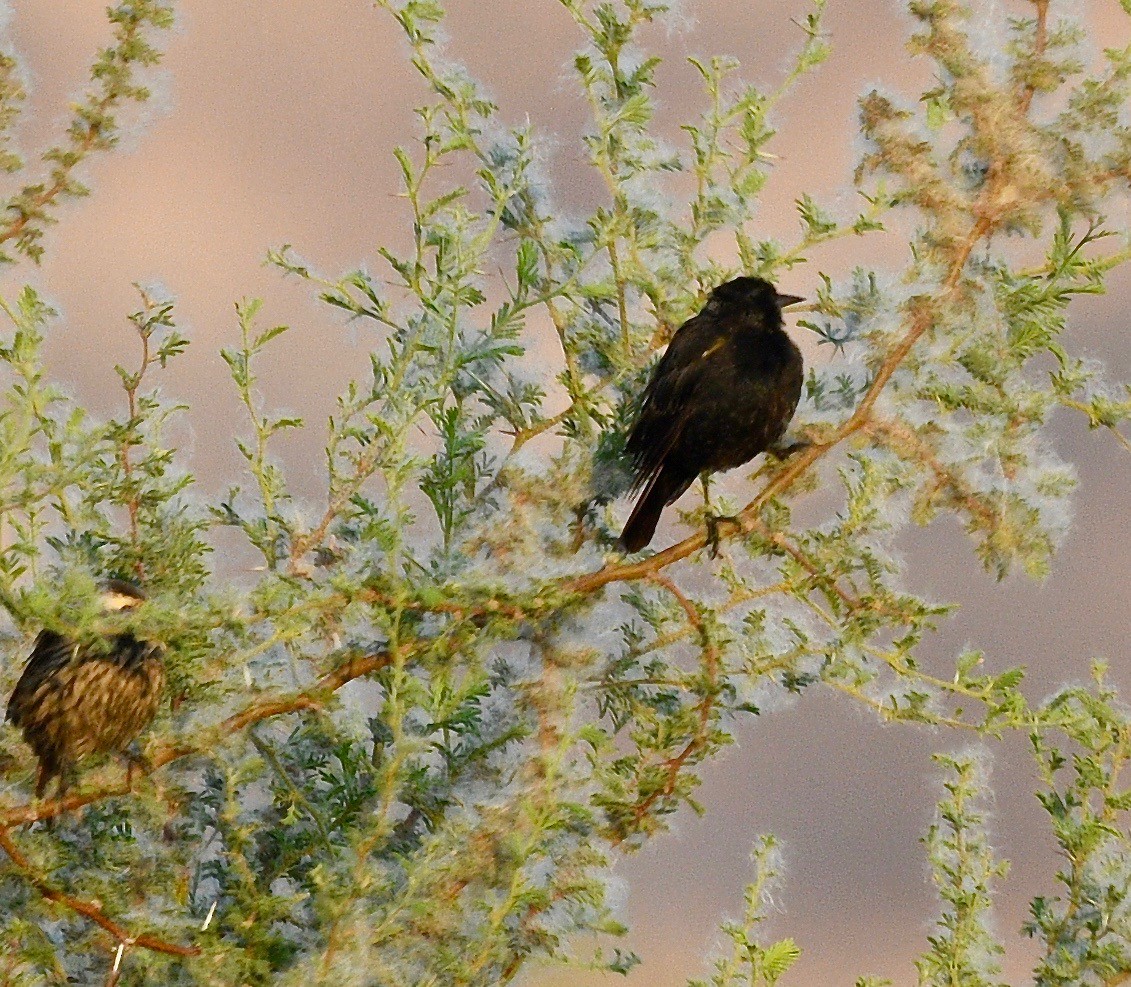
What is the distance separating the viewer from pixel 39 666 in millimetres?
2984

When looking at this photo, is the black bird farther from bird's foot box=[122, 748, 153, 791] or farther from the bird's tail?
bird's foot box=[122, 748, 153, 791]

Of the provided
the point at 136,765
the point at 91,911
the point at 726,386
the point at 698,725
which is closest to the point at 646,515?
the point at 698,725

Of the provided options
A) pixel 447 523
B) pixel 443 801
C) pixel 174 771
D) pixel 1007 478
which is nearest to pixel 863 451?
pixel 1007 478

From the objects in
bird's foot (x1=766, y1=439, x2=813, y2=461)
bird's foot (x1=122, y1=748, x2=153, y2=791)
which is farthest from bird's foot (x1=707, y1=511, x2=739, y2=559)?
bird's foot (x1=122, y1=748, x2=153, y2=791)

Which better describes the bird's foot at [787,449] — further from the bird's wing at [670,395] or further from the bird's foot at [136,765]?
the bird's foot at [136,765]

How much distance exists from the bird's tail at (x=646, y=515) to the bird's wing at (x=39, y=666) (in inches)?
46.7

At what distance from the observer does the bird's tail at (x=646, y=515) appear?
2.65 meters

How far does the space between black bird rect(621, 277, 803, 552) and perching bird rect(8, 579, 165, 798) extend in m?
1.14

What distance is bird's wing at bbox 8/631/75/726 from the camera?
2.85m

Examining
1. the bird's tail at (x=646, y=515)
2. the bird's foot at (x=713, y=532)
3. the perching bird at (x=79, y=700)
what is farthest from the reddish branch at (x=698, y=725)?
the perching bird at (x=79, y=700)

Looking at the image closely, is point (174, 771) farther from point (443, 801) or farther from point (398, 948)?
point (398, 948)

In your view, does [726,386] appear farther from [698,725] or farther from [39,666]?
[39,666]

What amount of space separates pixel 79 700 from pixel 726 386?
163 cm

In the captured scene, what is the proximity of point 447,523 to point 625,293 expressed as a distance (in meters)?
0.63
